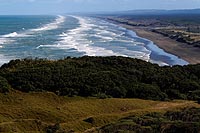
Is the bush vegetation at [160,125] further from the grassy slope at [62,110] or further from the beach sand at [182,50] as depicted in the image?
the beach sand at [182,50]

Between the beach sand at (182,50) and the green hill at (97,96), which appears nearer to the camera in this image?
the green hill at (97,96)

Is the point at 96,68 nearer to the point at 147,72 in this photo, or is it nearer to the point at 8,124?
the point at 147,72

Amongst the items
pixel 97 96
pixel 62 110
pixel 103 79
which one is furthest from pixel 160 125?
pixel 103 79

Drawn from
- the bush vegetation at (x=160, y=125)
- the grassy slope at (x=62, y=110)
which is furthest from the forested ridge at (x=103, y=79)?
the bush vegetation at (x=160, y=125)

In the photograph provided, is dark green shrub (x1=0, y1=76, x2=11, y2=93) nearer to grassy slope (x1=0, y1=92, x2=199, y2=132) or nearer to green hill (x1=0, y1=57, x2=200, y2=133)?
green hill (x1=0, y1=57, x2=200, y2=133)

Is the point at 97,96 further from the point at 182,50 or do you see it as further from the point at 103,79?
the point at 182,50

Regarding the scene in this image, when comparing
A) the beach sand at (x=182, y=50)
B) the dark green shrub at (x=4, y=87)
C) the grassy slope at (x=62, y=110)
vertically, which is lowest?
the beach sand at (x=182, y=50)

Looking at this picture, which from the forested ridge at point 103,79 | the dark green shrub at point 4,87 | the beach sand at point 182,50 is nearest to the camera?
the dark green shrub at point 4,87
